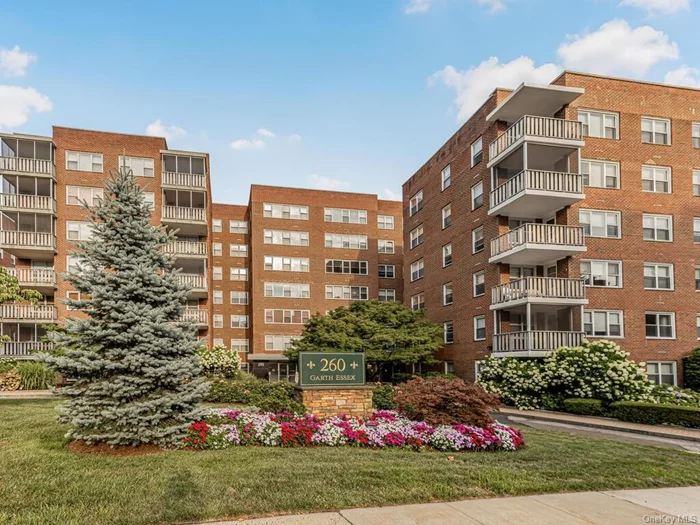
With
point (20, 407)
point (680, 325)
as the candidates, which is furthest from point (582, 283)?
point (20, 407)

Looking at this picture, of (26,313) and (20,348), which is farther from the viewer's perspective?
(26,313)

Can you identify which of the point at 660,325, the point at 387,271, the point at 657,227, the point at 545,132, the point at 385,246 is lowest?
the point at 660,325

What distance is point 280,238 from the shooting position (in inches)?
1796

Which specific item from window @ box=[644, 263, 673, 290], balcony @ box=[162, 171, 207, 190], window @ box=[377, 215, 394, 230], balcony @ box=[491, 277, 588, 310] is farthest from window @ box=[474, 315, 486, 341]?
window @ box=[377, 215, 394, 230]

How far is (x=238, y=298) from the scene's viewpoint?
4719cm

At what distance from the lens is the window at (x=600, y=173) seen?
25.6m

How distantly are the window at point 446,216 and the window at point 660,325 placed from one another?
39.4 ft

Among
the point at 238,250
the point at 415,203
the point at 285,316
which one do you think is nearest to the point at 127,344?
the point at 415,203

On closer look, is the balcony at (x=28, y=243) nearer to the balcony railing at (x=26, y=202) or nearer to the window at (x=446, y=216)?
the balcony railing at (x=26, y=202)

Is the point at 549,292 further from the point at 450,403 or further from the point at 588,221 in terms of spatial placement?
the point at 450,403

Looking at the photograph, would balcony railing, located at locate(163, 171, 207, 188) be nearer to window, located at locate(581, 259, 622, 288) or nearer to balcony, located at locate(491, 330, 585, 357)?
balcony, located at locate(491, 330, 585, 357)

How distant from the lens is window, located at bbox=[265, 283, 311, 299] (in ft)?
145

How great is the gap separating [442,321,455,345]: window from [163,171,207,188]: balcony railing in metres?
19.7

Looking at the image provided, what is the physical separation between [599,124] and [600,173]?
248 cm
